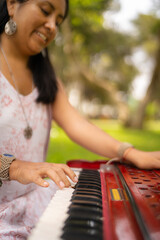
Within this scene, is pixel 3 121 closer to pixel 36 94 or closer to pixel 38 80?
pixel 36 94

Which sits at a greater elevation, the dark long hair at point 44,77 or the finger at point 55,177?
the dark long hair at point 44,77

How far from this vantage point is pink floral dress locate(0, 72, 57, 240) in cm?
131

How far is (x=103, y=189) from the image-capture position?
96cm

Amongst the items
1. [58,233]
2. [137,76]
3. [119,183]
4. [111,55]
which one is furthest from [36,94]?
[137,76]

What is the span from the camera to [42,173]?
101cm

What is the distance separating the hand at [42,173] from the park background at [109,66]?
334 centimetres

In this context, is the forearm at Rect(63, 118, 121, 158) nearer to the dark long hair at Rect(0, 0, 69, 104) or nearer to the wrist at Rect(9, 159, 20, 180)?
the dark long hair at Rect(0, 0, 69, 104)

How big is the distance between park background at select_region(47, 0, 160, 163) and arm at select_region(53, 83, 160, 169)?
265 cm

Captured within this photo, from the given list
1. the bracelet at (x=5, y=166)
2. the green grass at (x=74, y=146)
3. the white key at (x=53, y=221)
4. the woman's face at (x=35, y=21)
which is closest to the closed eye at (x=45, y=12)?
the woman's face at (x=35, y=21)

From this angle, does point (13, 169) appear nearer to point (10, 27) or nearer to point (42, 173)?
point (42, 173)

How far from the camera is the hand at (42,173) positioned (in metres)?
0.99

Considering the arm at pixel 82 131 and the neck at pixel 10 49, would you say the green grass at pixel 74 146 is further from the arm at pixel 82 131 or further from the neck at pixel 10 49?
the neck at pixel 10 49

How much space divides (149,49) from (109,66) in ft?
15.5

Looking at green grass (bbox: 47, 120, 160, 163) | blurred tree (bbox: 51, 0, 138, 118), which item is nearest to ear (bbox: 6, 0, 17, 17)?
green grass (bbox: 47, 120, 160, 163)
